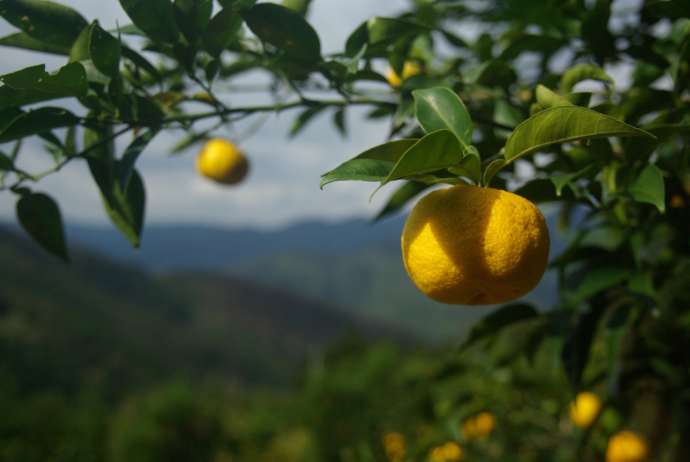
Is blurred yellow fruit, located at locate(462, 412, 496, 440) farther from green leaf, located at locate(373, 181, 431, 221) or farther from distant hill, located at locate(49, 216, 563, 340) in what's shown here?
distant hill, located at locate(49, 216, 563, 340)

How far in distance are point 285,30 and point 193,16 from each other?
90mm

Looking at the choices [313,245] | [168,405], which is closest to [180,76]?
[168,405]

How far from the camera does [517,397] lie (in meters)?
1.56

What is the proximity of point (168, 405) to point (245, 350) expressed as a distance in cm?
2613

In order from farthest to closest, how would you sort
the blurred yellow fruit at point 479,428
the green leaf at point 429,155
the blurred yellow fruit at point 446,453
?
the blurred yellow fruit at point 479,428 < the blurred yellow fruit at point 446,453 < the green leaf at point 429,155

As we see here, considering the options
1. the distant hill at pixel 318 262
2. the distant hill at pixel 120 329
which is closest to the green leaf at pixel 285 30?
the distant hill at pixel 120 329

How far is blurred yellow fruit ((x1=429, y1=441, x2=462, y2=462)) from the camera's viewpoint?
1.34 m

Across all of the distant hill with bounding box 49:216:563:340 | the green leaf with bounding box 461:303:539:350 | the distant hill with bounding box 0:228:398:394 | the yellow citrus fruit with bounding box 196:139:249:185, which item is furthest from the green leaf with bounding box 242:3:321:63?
the distant hill with bounding box 49:216:563:340

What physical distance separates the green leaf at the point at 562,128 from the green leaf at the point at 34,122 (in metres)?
0.43

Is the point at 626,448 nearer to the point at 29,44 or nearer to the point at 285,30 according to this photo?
the point at 285,30

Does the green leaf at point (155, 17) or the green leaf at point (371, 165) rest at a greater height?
the green leaf at point (155, 17)

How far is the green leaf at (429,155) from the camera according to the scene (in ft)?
1.22

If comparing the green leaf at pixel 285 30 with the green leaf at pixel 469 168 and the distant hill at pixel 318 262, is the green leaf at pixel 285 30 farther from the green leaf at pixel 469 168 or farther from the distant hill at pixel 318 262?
the distant hill at pixel 318 262

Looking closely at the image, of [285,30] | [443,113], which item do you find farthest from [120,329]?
[443,113]
